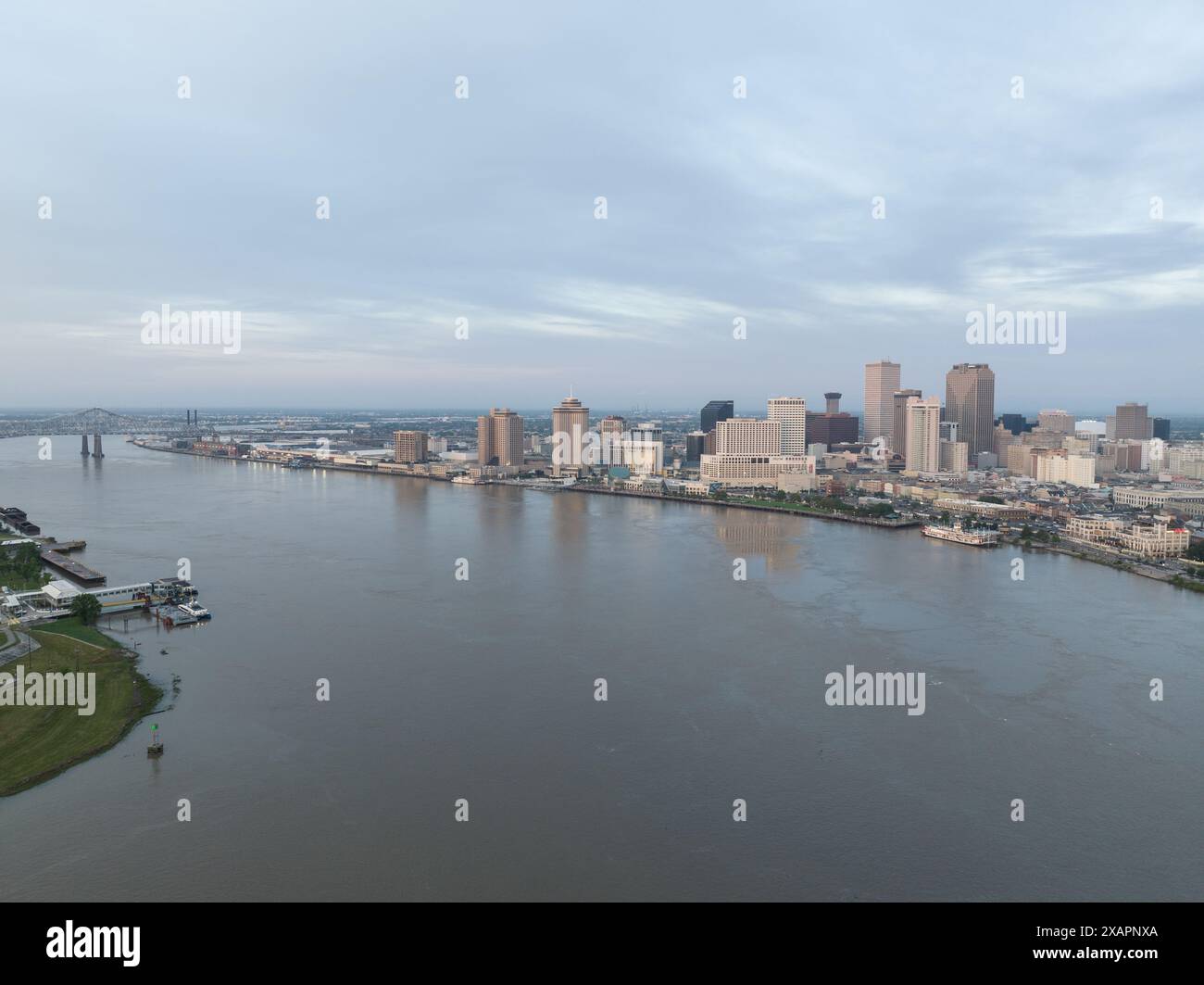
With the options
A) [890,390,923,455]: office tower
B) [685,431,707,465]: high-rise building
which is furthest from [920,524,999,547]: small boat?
[685,431,707,465]: high-rise building

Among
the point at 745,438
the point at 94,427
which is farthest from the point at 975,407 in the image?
the point at 94,427

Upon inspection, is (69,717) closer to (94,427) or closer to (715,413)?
(715,413)

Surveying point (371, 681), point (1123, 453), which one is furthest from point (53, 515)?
point (1123, 453)

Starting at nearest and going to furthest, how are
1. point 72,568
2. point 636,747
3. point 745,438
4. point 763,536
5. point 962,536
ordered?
point 636,747, point 72,568, point 962,536, point 763,536, point 745,438

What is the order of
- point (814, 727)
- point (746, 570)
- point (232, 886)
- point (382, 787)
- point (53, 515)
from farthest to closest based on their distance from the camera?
1. point (53, 515)
2. point (746, 570)
3. point (814, 727)
4. point (382, 787)
5. point (232, 886)

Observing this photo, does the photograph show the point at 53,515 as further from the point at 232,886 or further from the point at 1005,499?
the point at 1005,499

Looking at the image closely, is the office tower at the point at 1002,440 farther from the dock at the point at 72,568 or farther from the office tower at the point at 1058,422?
the dock at the point at 72,568

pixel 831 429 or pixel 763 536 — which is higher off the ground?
pixel 831 429
